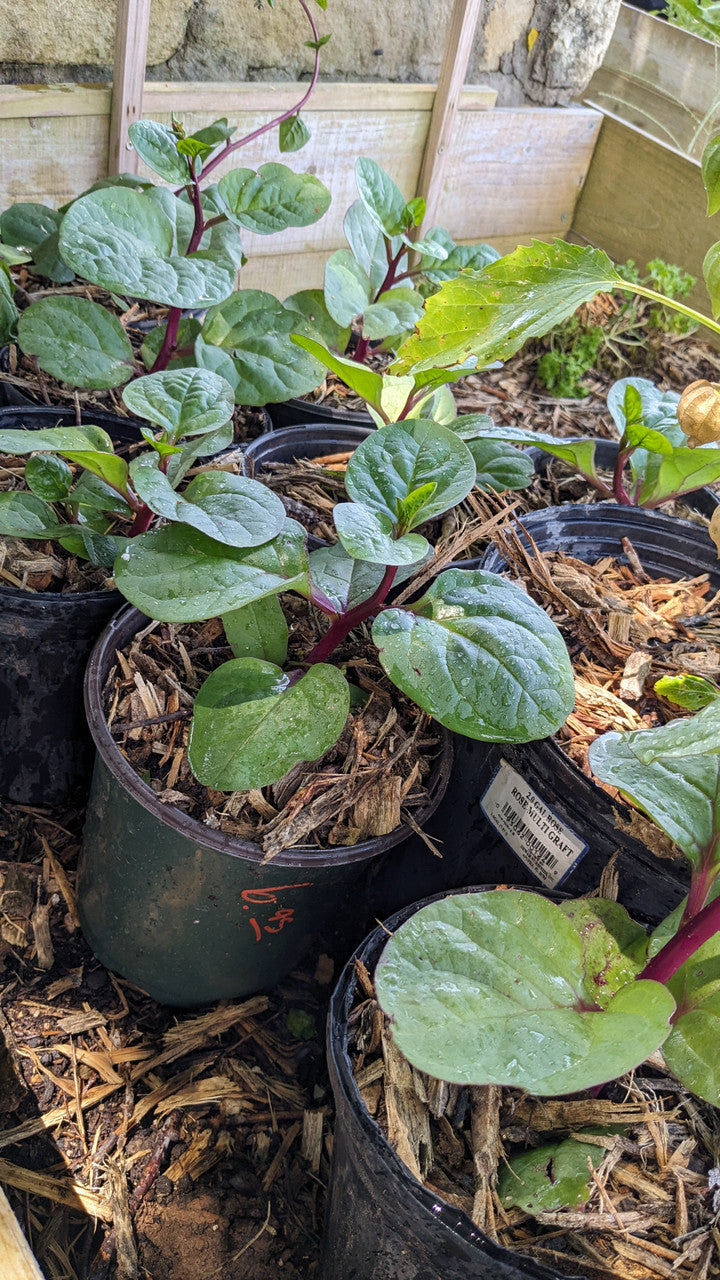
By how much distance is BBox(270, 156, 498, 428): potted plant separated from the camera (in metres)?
1.51

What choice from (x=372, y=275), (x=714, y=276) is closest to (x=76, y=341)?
(x=372, y=275)

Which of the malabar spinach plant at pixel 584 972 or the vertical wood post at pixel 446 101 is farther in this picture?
the vertical wood post at pixel 446 101

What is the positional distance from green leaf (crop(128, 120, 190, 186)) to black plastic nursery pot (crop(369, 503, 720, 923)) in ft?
2.35

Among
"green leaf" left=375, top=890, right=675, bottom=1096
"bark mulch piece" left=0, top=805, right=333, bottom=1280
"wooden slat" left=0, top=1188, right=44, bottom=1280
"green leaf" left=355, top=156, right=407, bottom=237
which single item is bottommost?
"bark mulch piece" left=0, top=805, right=333, bottom=1280

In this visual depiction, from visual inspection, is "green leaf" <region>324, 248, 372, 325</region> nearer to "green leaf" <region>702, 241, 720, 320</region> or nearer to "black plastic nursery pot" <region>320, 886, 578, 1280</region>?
"green leaf" <region>702, 241, 720, 320</region>

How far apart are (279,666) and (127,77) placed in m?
1.09

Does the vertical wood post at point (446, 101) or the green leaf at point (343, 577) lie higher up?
the vertical wood post at point (446, 101)

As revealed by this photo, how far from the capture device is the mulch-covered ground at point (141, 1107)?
3.65 ft

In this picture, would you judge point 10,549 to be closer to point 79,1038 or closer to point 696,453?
point 79,1038

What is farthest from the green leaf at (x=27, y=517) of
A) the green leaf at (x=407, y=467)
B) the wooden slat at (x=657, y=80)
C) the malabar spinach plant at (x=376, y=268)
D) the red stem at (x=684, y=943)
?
the wooden slat at (x=657, y=80)

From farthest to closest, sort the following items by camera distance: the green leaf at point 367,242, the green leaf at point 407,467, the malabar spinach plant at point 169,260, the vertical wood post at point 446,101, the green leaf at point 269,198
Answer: the vertical wood post at point 446,101
the green leaf at point 367,242
the green leaf at point 269,198
the malabar spinach plant at point 169,260
the green leaf at point 407,467

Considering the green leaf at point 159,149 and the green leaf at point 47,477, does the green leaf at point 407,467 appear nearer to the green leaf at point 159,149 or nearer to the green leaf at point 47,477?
the green leaf at point 47,477

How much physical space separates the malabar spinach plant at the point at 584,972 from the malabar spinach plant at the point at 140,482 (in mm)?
437

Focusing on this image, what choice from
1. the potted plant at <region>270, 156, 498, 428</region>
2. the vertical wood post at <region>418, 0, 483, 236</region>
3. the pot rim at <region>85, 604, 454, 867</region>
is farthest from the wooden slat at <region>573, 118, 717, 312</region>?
the pot rim at <region>85, 604, 454, 867</region>
